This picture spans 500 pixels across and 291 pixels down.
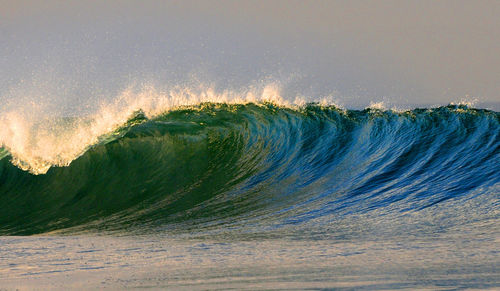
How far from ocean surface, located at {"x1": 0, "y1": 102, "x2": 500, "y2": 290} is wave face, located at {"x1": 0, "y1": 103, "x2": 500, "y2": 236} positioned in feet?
0.11

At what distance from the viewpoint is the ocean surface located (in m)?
4.10

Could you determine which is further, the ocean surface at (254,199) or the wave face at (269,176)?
the wave face at (269,176)

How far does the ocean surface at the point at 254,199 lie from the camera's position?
410cm

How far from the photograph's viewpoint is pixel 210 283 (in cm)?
380

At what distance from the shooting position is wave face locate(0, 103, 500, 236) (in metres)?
6.95

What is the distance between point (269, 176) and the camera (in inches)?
368

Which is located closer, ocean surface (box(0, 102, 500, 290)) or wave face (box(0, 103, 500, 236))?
ocean surface (box(0, 102, 500, 290))

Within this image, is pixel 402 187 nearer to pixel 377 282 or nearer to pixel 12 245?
pixel 377 282

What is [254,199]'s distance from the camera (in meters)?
8.05

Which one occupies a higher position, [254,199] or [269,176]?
[269,176]

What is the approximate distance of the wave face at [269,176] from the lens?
6949 millimetres

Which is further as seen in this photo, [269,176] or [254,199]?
[269,176]

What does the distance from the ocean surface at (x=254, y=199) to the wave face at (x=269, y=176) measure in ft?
0.11

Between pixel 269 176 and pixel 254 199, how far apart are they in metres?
1.34
